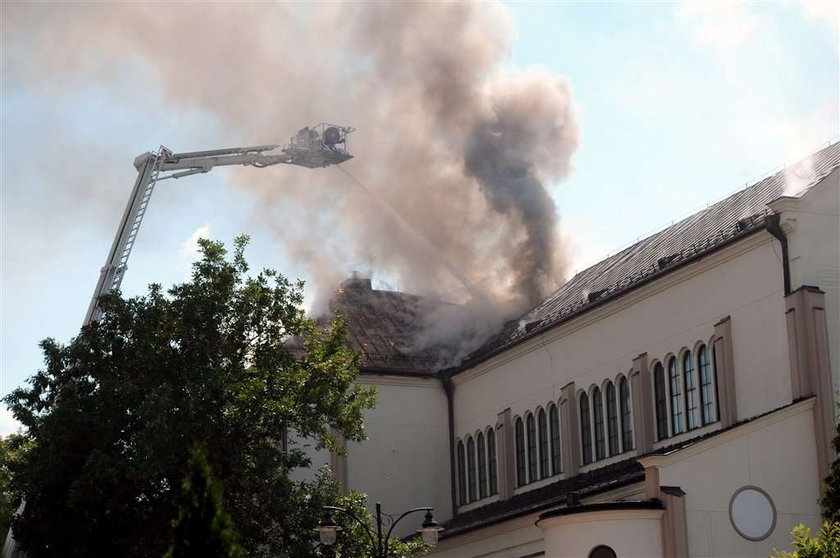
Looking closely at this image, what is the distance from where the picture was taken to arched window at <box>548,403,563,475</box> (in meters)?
44.5

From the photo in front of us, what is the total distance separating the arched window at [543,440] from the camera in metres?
45.2

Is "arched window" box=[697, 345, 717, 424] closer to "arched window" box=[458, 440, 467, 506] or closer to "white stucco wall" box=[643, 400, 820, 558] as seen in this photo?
"white stucco wall" box=[643, 400, 820, 558]

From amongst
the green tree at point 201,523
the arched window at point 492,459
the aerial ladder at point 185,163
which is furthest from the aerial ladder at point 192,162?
the green tree at point 201,523

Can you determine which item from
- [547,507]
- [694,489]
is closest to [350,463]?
[547,507]

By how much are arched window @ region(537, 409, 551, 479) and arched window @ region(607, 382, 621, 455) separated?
12.2 feet

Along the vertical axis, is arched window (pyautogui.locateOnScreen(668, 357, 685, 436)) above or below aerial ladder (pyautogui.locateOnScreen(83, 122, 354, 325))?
below

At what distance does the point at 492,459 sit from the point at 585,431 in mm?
6268

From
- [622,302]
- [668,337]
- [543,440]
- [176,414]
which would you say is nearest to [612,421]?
[622,302]

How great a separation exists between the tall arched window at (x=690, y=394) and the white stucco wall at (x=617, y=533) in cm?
522

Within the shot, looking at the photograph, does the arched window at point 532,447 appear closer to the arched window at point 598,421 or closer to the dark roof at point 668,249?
the dark roof at point 668,249

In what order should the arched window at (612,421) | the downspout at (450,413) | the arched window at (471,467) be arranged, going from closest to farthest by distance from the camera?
1. the arched window at (612,421)
2. the arched window at (471,467)
3. the downspout at (450,413)

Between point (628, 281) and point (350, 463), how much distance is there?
13.2m

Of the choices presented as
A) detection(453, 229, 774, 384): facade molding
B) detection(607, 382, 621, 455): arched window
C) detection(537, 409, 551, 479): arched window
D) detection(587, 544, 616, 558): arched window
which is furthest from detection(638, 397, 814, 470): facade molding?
detection(537, 409, 551, 479): arched window

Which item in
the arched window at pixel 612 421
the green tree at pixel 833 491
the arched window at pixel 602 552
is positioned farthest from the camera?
the arched window at pixel 612 421
